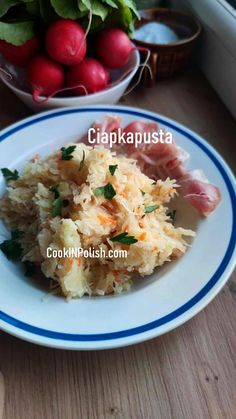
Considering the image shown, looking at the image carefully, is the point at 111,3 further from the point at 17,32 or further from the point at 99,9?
the point at 17,32

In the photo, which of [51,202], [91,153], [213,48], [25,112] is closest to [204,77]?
[213,48]

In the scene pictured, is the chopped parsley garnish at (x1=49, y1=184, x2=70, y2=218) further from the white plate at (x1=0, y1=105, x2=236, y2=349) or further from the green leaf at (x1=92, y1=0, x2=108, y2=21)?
the green leaf at (x1=92, y1=0, x2=108, y2=21)

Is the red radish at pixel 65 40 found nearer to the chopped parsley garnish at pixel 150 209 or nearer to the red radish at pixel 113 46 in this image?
the red radish at pixel 113 46

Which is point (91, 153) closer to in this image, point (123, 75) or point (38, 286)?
point (38, 286)

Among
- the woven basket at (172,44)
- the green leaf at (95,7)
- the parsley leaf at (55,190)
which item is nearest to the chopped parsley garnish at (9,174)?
the parsley leaf at (55,190)

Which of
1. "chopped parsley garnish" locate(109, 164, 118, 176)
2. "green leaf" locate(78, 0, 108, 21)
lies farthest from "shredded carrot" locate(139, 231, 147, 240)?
"green leaf" locate(78, 0, 108, 21)

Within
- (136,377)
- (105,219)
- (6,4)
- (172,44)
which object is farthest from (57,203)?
(172,44)

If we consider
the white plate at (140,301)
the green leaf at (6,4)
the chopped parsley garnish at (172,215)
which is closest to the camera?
the white plate at (140,301)
